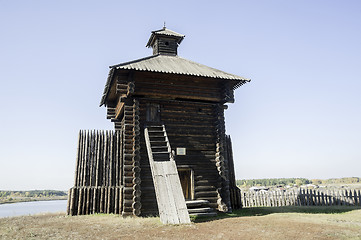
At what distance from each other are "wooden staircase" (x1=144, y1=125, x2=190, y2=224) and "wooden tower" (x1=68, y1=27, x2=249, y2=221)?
16 centimetres

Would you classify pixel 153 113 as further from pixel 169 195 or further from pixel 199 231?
pixel 199 231

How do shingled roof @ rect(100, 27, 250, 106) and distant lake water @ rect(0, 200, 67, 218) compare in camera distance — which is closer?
shingled roof @ rect(100, 27, 250, 106)

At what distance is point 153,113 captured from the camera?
15.5 metres

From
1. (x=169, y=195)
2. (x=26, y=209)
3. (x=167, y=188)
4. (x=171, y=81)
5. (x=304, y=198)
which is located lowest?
(x=26, y=209)

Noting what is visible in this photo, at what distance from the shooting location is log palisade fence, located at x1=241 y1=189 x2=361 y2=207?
62.8 ft

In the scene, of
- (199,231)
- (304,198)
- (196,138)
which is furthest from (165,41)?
(304,198)

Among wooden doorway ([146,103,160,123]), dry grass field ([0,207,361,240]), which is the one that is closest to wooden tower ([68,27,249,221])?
wooden doorway ([146,103,160,123])

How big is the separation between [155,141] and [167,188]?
283cm

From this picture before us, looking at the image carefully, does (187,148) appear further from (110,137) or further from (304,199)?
(304,199)

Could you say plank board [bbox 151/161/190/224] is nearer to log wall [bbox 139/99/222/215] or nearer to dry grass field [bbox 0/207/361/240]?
dry grass field [bbox 0/207/361/240]

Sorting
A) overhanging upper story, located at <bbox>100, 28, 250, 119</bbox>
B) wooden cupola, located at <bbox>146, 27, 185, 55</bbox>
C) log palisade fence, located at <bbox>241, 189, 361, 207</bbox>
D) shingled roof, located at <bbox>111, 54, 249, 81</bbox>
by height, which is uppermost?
wooden cupola, located at <bbox>146, 27, 185, 55</bbox>

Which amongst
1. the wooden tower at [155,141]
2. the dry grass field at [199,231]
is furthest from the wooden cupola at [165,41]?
the dry grass field at [199,231]

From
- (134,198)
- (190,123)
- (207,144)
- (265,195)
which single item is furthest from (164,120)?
(265,195)

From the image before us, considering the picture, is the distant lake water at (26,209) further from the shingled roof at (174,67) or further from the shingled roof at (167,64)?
the shingled roof at (174,67)
